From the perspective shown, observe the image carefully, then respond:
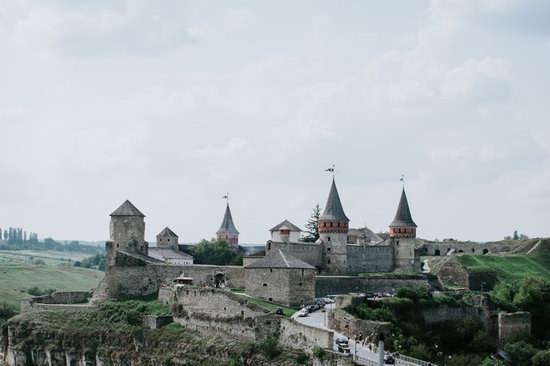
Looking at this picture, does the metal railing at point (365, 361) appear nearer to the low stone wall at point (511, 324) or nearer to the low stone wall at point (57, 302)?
the low stone wall at point (511, 324)

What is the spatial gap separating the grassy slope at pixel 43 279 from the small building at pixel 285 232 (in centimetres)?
4836

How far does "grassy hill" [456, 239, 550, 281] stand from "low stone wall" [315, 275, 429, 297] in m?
16.7

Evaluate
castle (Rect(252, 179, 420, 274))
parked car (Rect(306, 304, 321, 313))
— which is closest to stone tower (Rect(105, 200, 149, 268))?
castle (Rect(252, 179, 420, 274))

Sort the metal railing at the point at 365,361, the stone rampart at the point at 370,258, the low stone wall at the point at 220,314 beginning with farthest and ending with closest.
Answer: the stone rampart at the point at 370,258, the low stone wall at the point at 220,314, the metal railing at the point at 365,361

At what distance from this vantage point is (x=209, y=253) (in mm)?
83812

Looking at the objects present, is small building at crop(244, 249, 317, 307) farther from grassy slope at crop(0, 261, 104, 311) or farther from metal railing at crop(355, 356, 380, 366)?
grassy slope at crop(0, 261, 104, 311)

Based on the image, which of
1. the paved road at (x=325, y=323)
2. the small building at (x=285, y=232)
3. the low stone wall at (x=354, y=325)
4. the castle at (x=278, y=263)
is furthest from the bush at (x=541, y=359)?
the small building at (x=285, y=232)

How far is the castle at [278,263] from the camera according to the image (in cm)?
6506

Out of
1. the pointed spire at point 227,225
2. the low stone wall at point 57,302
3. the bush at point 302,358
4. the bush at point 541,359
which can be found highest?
the pointed spire at point 227,225

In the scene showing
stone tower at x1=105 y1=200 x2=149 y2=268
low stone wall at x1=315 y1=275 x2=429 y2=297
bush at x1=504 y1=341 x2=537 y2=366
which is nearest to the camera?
bush at x1=504 y1=341 x2=537 y2=366

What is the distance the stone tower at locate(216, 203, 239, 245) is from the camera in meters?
97.6

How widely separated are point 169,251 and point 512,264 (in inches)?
1493

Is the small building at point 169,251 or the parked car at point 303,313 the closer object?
the parked car at point 303,313

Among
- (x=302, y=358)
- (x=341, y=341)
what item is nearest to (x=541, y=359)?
(x=341, y=341)
